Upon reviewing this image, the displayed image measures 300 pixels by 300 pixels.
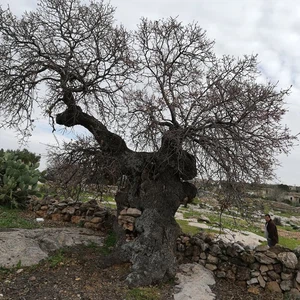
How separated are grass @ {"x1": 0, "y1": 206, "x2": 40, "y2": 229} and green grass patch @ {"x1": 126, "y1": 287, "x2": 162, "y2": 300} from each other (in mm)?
4665

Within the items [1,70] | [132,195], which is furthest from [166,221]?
[1,70]

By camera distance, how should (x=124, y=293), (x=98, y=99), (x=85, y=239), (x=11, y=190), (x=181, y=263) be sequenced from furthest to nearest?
(x=11, y=190) < (x=98, y=99) < (x=85, y=239) < (x=181, y=263) < (x=124, y=293)

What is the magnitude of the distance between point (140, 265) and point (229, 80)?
168 inches

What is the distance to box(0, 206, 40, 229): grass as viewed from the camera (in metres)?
8.88

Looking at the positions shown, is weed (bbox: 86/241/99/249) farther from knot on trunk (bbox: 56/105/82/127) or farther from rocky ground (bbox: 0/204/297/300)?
knot on trunk (bbox: 56/105/82/127)

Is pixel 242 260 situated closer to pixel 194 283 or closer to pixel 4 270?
pixel 194 283

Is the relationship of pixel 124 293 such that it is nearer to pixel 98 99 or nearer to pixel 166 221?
pixel 166 221

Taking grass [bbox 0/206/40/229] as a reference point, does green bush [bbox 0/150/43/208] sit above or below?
above

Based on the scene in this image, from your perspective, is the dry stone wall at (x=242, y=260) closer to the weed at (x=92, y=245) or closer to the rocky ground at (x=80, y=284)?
the rocky ground at (x=80, y=284)

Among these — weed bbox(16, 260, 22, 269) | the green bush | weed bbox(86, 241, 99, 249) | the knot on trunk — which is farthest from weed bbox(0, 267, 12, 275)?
the green bush

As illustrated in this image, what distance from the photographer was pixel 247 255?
6.48 metres

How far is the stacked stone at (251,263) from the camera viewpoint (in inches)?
243

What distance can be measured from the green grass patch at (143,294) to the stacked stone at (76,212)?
140 inches

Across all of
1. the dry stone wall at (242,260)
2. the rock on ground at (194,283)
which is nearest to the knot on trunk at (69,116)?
the dry stone wall at (242,260)
